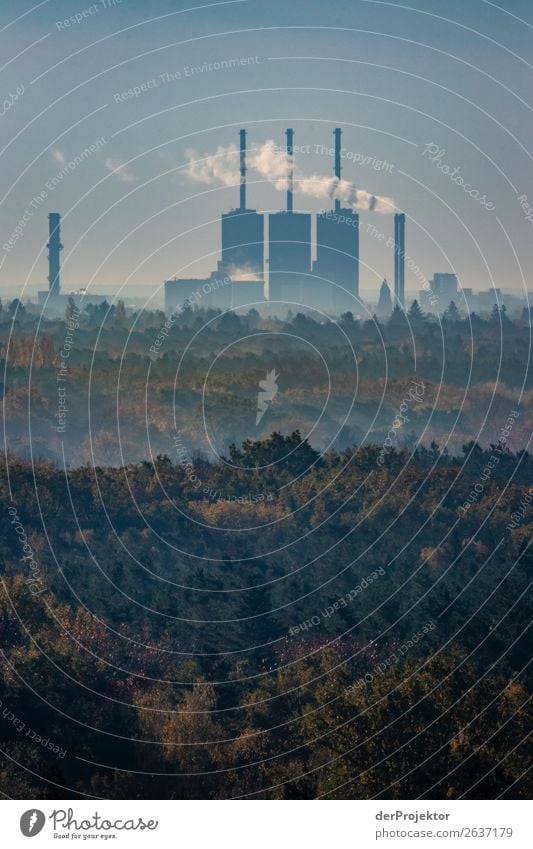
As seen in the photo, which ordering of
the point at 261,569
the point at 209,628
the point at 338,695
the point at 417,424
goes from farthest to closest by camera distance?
the point at 417,424 < the point at 261,569 < the point at 209,628 < the point at 338,695

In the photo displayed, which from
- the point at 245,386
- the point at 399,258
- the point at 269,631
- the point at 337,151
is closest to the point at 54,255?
the point at 245,386

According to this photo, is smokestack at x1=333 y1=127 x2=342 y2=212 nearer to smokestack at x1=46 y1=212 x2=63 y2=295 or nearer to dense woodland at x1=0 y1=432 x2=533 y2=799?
smokestack at x1=46 y1=212 x2=63 y2=295

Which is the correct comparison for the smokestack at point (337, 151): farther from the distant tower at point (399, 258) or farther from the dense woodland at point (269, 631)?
the dense woodland at point (269, 631)

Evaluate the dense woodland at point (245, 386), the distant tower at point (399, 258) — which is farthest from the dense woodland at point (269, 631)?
the distant tower at point (399, 258)

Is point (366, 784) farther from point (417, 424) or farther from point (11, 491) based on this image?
point (417, 424)

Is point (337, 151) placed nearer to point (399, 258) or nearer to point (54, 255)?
point (399, 258)

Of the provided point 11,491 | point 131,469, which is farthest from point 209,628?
point 131,469
